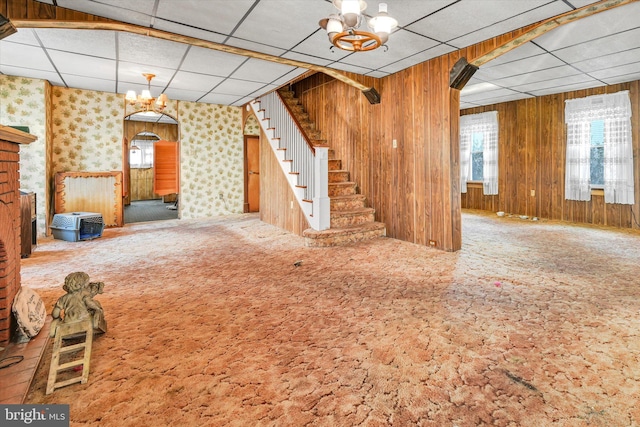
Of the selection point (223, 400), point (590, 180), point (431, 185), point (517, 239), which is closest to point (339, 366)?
point (223, 400)

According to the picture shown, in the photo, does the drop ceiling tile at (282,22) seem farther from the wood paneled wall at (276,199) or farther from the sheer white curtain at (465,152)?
the sheer white curtain at (465,152)

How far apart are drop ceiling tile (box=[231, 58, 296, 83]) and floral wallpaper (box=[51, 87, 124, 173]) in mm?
3001

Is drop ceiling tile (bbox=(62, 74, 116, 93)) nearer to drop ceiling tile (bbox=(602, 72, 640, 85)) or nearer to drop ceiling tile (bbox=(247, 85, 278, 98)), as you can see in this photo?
drop ceiling tile (bbox=(247, 85, 278, 98))

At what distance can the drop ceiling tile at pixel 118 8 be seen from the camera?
2.90m

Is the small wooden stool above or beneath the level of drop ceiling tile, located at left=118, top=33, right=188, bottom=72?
beneath

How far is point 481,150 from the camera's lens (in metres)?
8.55

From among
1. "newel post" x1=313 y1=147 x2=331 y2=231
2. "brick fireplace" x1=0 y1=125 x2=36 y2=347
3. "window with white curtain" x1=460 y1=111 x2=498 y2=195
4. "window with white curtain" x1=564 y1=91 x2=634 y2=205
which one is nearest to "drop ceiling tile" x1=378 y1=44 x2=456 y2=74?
"newel post" x1=313 y1=147 x2=331 y2=231

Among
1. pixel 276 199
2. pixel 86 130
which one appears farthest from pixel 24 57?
pixel 276 199

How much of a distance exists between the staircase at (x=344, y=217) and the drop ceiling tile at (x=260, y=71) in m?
1.84

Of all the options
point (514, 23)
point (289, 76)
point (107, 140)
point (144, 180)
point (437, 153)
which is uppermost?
point (289, 76)

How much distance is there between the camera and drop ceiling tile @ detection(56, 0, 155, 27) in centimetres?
290

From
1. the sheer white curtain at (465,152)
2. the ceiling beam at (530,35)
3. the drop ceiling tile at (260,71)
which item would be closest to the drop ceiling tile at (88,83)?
the drop ceiling tile at (260,71)

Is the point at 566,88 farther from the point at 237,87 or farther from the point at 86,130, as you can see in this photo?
the point at 86,130

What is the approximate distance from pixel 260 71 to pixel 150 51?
1577 millimetres
